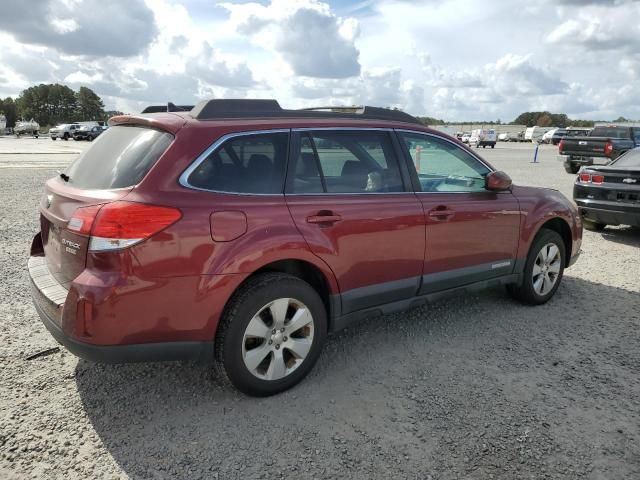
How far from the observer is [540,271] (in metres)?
4.88

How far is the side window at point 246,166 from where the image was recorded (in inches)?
116

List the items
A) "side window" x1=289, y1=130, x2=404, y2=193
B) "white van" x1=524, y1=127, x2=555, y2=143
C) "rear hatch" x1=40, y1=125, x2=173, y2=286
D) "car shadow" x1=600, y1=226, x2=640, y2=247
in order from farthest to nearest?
"white van" x1=524, y1=127, x2=555, y2=143 < "car shadow" x1=600, y1=226, x2=640, y2=247 < "side window" x1=289, y1=130, x2=404, y2=193 < "rear hatch" x1=40, y1=125, x2=173, y2=286

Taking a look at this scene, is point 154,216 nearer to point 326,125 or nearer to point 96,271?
point 96,271

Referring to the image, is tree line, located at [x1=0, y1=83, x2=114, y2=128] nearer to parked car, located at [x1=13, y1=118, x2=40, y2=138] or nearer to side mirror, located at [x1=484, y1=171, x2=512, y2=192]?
parked car, located at [x1=13, y1=118, x2=40, y2=138]

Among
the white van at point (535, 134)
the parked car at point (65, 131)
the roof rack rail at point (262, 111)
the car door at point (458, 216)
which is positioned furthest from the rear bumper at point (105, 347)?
the white van at point (535, 134)

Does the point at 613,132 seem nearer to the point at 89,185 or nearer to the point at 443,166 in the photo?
the point at 443,166

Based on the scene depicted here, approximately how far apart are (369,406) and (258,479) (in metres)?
0.90

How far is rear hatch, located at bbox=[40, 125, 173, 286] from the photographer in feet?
9.26

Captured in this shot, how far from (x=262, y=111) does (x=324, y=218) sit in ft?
2.67

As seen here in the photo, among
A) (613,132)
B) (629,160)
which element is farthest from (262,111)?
(613,132)

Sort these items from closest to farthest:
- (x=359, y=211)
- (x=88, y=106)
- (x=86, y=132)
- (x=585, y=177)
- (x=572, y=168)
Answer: (x=359, y=211) → (x=585, y=177) → (x=572, y=168) → (x=86, y=132) → (x=88, y=106)

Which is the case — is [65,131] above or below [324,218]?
below

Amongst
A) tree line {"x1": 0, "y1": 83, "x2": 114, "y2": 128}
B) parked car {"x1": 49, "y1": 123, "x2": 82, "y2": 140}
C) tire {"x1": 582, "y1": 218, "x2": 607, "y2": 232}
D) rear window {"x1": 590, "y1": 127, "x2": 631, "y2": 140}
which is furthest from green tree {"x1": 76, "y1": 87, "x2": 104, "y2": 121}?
tire {"x1": 582, "y1": 218, "x2": 607, "y2": 232}

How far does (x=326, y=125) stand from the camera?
3561 mm
